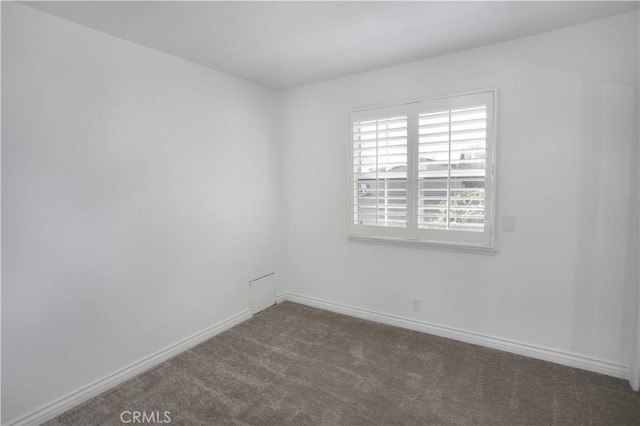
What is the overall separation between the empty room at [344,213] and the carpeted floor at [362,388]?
0.02 m

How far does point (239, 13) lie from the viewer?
2010mm

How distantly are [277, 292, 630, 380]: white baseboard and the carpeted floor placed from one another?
0.21 ft

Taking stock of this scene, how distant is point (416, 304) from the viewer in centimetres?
304

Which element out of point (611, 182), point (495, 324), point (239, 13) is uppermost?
point (239, 13)

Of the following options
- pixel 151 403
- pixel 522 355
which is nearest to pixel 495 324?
pixel 522 355

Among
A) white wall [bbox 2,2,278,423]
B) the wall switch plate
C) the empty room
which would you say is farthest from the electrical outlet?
white wall [bbox 2,2,278,423]

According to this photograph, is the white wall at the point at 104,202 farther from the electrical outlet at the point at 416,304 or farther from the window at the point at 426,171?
the electrical outlet at the point at 416,304

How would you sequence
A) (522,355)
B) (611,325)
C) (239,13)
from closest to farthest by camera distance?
1. (239,13)
2. (611,325)
3. (522,355)

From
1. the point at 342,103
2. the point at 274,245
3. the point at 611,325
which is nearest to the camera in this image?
the point at 611,325

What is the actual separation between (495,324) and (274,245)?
2314mm

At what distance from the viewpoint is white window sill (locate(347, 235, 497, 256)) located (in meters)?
2.69

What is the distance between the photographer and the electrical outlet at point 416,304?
9.93 feet

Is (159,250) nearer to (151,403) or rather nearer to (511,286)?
(151,403)

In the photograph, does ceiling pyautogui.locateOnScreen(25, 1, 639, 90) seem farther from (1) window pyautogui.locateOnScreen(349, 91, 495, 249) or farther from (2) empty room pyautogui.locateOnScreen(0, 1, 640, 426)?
(1) window pyautogui.locateOnScreen(349, 91, 495, 249)
